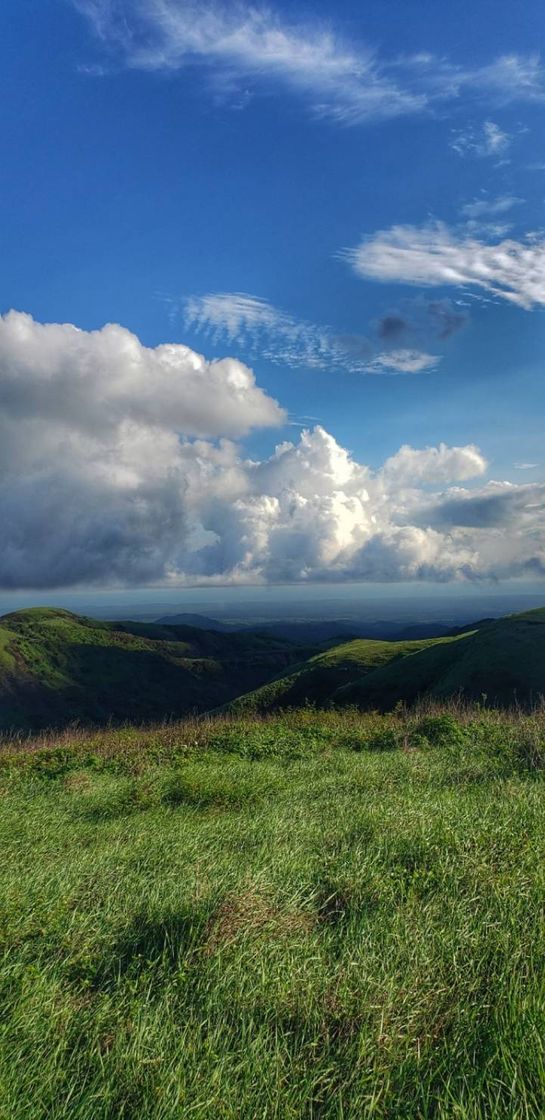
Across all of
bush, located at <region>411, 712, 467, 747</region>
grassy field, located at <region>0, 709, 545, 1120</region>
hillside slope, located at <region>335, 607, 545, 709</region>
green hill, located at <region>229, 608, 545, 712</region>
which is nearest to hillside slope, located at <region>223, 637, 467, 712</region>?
green hill, located at <region>229, 608, 545, 712</region>

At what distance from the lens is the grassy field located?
316 centimetres

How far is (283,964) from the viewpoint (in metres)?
4.20

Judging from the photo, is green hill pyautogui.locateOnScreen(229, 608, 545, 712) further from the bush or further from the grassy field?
the grassy field

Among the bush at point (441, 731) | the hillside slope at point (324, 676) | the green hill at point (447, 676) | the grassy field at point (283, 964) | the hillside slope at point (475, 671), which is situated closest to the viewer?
the grassy field at point (283, 964)

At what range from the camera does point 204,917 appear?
474 cm

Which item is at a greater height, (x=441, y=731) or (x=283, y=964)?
(x=283, y=964)

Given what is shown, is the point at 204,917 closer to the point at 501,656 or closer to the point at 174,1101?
the point at 174,1101

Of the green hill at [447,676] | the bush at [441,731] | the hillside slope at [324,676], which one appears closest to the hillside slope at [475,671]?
the green hill at [447,676]

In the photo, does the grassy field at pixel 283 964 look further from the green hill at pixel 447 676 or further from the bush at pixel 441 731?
the green hill at pixel 447 676

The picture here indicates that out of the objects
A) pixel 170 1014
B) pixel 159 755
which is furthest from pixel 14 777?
pixel 170 1014

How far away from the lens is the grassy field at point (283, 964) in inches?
124

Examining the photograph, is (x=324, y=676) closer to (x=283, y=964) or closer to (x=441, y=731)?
(x=441, y=731)

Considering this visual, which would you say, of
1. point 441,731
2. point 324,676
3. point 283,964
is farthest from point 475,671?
point 283,964

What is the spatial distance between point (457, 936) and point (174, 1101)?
2419 mm
